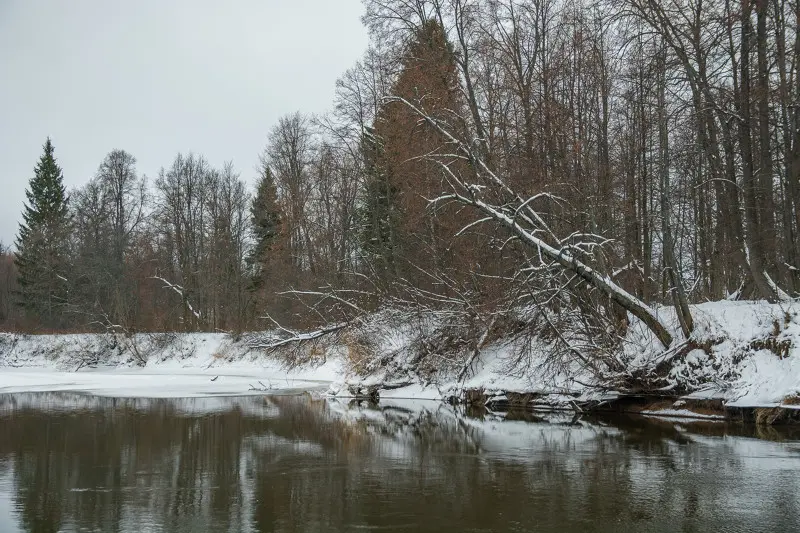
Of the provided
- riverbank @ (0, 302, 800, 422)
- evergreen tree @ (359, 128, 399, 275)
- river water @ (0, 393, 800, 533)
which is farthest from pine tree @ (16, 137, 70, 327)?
river water @ (0, 393, 800, 533)

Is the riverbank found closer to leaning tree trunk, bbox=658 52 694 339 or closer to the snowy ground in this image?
the snowy ground

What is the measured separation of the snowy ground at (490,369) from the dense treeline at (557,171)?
36.3 inches

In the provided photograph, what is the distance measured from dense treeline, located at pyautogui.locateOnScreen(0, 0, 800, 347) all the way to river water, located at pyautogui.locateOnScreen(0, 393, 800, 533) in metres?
5.33

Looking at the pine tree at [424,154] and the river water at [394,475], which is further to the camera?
the pine tree at [424,154]

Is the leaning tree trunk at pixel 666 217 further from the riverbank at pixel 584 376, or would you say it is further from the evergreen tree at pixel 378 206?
the evergreen tree at pixel 378 206

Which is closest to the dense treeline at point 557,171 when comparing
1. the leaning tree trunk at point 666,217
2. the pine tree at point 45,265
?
the leaning tree trunk at point 666,217

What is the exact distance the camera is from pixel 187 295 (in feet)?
167

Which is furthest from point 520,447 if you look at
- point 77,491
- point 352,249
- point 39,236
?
point 39,236

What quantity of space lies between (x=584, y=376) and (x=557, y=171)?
21.2 ft

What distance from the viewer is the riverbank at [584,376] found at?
17.0 metres

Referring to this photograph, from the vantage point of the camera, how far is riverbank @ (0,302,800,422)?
55.6 ft

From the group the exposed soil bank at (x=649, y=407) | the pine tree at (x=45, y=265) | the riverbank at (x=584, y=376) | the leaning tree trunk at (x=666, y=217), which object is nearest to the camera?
the exposed soil bank at (x=649, y=407)

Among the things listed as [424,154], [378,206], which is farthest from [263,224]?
[424,154]

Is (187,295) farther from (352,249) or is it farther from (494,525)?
(494,525)
